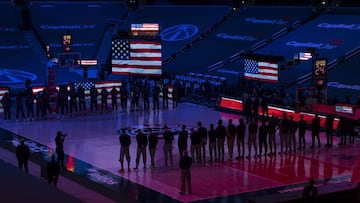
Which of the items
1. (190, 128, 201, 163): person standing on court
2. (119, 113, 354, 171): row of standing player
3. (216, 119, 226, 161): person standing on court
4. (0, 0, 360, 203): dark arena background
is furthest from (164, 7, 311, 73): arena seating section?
(190, 128, 201, 163): person standing on court

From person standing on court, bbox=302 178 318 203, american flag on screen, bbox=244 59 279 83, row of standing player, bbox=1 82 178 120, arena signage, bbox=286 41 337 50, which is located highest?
arena signage, bbox=286 41 337 50

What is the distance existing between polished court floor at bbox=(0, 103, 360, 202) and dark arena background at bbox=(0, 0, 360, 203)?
5 centimetres

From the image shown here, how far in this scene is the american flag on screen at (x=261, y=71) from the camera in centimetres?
3294

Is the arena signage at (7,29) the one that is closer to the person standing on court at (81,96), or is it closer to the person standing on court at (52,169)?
the person standing on court at (81,96)

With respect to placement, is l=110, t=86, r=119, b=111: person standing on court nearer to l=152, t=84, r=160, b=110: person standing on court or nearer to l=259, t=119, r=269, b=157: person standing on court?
l=152, t=84, r=160, b=110: person standing on court

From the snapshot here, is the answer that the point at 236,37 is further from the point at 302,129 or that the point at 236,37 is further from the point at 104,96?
the point at 302,129

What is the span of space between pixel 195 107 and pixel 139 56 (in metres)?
5.09

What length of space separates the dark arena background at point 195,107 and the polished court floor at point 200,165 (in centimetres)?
5

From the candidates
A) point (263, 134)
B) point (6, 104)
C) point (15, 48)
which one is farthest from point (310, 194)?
point (15, 48)

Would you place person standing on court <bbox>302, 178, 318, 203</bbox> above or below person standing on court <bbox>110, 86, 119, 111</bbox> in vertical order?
below

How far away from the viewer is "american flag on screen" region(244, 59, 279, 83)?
108 feet

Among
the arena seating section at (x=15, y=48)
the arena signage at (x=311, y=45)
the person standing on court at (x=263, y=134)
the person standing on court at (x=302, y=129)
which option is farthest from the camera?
the arena seating section at (x=15, y=48)

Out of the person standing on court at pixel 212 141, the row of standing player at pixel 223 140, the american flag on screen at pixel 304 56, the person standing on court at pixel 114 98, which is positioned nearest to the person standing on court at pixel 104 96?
the person standing on court at pixel 114 98

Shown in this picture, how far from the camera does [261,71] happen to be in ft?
110
